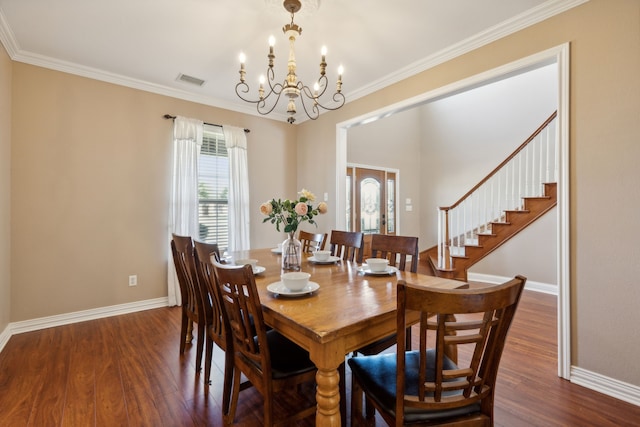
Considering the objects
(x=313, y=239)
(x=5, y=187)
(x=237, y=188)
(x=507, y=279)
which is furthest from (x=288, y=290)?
(x=507, y=279)

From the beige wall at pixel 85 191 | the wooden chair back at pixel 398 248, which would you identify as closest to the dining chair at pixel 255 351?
the wooden chair back at pixel 398 248

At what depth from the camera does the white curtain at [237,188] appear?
411 centimetres

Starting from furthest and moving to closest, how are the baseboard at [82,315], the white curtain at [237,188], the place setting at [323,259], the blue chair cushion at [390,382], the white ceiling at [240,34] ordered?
1. the white curtain at [237,188]
2. the baseboard at [82,315]
3. the place setting at [323,259]
4. the white ceiling at [240,34]
5. the blue chair cushion at [390,382]

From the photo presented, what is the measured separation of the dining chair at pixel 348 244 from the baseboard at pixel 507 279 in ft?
10.2

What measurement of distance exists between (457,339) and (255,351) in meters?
0.90

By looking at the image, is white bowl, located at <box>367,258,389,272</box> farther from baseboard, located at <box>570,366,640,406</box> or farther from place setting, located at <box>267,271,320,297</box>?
baseboard, located at <box>570,366,640,406</box>

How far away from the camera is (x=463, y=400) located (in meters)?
1.06

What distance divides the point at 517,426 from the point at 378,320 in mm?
1152

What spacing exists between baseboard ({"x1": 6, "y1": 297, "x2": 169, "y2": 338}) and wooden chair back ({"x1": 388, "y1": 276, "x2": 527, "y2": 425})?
338cm

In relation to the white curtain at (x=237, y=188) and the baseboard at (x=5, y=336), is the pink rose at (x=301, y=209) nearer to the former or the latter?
the white curtain at (x=237, y=188)

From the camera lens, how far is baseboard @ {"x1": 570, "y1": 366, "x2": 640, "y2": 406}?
6.01ft

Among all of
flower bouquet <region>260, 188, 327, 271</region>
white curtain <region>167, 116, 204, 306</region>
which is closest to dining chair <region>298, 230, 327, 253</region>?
flower bouquet <region>260, 188, 327, 271</region>

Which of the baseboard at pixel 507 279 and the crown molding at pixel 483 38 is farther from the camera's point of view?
the baseboard at pixel 507 279

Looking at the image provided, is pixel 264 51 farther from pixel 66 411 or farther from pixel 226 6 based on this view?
pixel 66 411
